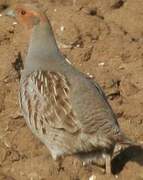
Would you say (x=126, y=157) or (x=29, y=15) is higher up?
(x=29, y=15)

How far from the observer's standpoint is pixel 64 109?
19.9 ft

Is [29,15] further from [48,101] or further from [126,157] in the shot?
[126,157]

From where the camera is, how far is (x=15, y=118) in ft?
22.1

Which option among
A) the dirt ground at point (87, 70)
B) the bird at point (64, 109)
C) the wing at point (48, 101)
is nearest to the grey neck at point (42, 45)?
the bird at point (64, 109)

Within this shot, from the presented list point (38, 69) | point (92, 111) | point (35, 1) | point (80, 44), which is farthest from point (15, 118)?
point (35, 1)

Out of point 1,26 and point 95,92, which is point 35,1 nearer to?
point 1,26

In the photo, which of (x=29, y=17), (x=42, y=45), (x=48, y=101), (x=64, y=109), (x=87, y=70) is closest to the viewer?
(x=64, y=109)

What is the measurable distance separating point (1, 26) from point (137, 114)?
2.02 metres

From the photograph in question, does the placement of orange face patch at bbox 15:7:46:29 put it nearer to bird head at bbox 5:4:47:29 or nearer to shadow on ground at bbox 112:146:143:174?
bird head at bbox 5:4:47:29

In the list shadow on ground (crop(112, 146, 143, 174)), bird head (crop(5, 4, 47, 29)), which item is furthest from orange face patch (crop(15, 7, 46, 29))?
shadow on ground (crop(112, 146, 143, 174))

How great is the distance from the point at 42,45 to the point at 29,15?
0.33 m

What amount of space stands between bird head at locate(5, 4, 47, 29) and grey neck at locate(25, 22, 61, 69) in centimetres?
6

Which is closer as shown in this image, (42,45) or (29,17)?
(42,45)

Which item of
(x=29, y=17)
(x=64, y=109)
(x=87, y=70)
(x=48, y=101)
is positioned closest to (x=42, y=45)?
(x=29, y=17)
